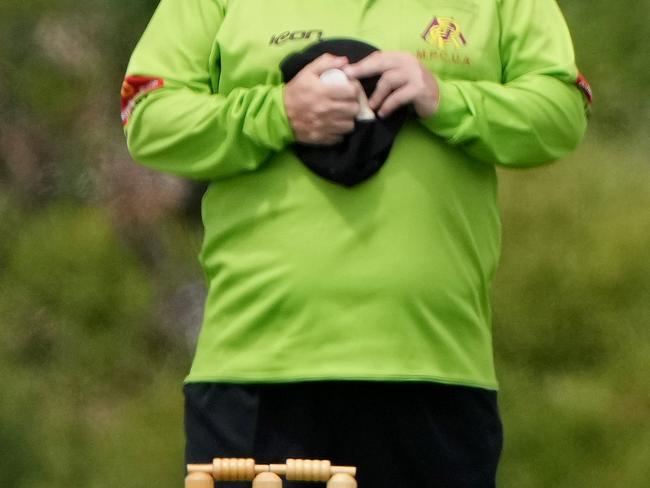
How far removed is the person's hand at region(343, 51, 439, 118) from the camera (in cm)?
120

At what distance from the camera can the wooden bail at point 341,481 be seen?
105 cm

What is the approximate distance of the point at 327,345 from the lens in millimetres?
1208

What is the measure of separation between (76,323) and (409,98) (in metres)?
1.22

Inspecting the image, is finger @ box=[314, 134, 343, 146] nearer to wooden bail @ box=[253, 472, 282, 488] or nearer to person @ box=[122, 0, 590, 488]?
person @ box=[122, 0, 590, 488]

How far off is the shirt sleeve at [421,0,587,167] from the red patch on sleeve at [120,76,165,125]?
27 cm

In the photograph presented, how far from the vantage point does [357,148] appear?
1.21 m

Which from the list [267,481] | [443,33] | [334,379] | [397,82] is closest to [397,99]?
[397,82]

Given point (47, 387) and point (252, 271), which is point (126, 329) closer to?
point (47, 387)

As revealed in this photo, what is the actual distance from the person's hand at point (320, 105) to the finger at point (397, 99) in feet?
0.08

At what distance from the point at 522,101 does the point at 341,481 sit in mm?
419

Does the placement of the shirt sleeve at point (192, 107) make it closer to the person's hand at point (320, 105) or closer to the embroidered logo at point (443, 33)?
the person's hand at point (320, 105)

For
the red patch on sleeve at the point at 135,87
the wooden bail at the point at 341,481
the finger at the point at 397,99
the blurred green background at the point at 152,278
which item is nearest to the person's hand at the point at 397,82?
the finger at the point at 397,99

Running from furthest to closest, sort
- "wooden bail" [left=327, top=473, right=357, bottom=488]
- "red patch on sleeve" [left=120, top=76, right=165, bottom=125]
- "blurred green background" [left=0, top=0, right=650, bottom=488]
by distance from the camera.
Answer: "blurred green background" [left=0, top=0, right=650, bottom=488], "red patch on sleeve" [left=120, top=76, right=165, bottom=125], "wooden bail" [left=327, top=473, right=357, bottom=488]

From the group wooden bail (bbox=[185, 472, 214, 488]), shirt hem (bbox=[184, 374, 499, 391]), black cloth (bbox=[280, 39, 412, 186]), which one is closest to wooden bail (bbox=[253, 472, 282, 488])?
wooden bail (bbox=[185, 472, 214, 488])
